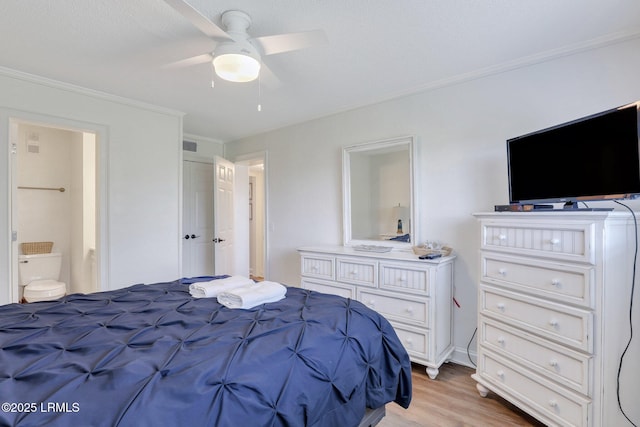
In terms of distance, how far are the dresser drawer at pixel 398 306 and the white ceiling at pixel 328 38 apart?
6.14 feet

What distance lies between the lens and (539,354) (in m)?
1.77

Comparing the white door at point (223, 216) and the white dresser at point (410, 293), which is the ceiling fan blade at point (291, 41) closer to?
the white dresser at point (410, 293)

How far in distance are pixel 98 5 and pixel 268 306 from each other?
1.92 meters

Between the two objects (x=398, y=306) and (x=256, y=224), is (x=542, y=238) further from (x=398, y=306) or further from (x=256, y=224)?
(x=256, y=224)

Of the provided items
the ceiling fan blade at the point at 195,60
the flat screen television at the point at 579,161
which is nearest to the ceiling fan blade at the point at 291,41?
the ceiling fan blade at the point at 195,60

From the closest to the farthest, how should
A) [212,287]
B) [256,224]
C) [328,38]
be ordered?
[212,287] < [328,38] < [256,224]

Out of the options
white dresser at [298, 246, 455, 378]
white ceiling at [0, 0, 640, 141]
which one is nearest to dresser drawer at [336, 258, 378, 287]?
white dresser at [298, 246, 455, 378]

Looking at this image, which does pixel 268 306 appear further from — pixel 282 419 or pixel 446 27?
pixel 446 27

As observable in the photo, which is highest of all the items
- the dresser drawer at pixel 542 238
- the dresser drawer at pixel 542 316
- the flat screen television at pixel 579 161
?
the flat screen television at pixel 579 161

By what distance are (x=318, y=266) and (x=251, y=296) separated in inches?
58.6

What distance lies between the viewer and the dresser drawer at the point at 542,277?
158 cm

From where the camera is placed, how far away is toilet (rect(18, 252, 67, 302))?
3.66m

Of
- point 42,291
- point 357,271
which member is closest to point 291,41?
point 357,271

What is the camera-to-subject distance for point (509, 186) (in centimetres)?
223
